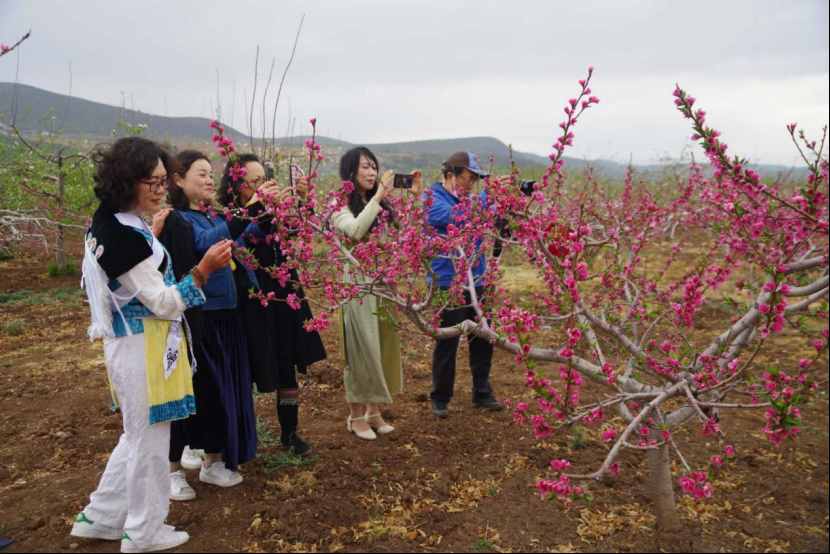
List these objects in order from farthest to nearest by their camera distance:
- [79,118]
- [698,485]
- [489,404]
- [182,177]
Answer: [79,118], [489,404], [182,177], [698,485]

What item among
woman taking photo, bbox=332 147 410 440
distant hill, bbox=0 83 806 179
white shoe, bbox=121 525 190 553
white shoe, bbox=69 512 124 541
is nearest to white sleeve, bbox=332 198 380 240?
woman taking photo, bbox=332 147 410 440

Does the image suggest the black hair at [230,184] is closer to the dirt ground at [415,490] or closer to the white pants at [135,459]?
the white pants at [135,459]

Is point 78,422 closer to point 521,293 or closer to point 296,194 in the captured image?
point 296,194

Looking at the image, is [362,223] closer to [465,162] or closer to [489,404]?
[465,162]

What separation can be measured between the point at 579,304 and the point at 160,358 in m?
1.75

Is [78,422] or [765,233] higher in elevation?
[765,233]

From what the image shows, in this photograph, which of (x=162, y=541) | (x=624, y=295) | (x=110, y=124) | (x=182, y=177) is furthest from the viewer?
(x=110, y=124)

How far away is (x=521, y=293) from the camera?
7949 millimetres

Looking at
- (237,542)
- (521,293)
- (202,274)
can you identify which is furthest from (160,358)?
(521,293)

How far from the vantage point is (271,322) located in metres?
3.29

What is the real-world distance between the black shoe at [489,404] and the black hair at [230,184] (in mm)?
2291

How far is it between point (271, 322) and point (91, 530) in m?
1.29

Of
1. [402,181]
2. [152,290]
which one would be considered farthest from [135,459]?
[402,181]

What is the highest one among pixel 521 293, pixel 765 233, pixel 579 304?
pixel 765 233
